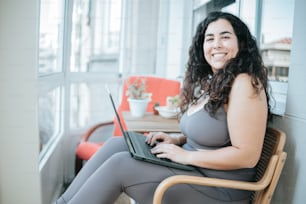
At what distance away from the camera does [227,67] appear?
49.6 inches

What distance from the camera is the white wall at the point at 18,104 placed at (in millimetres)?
1307

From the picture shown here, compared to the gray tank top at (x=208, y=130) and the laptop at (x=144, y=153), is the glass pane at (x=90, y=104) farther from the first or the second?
the gray tank top at (x=208, y=130)

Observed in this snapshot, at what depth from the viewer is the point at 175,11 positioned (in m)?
2.79

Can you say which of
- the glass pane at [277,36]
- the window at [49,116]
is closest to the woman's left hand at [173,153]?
the glass pane at [277,36]

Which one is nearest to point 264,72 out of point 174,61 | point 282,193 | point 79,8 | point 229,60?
point 229,60

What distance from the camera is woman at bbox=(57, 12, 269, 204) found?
113 cm

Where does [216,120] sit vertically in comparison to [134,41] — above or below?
below

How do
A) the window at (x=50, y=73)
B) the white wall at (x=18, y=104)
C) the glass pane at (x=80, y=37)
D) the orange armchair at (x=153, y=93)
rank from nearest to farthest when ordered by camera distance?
the white wall at (x=18, y=104) → the window at (x=50, y=73) → the orange armchair at (x=153, y=93) → the glass pane at (x=80, y=37)

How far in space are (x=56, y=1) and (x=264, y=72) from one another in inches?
64.9

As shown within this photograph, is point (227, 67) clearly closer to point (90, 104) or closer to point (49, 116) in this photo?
point (49, 116)

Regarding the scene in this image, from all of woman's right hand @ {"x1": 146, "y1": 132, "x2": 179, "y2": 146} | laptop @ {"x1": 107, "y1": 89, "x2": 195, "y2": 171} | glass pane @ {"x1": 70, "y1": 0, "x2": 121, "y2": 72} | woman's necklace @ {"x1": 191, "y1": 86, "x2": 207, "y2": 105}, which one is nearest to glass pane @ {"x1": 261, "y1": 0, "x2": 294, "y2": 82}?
woman's necklace @ {"x1": 191, "y1": 86, "x2": 207, "y2": 105}

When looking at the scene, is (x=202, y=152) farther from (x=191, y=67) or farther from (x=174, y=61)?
(x=174, y=61)

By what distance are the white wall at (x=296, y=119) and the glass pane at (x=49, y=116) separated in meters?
1.43

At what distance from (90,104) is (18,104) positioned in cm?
144
